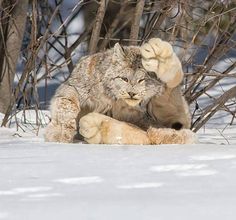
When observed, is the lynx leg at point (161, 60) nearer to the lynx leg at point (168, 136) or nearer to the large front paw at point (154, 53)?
the large front paw at point (154, 53)

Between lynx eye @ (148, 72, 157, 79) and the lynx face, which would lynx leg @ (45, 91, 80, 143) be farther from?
lynx eye @ (148, 72, 157, 79)

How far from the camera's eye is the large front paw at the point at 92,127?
12.5 ft

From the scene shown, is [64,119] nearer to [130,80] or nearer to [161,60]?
[130,80]

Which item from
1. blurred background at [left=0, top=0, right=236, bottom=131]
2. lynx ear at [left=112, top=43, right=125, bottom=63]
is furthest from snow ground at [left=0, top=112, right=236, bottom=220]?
blurred background at [left=0, top=0, right=236, bottom=131]

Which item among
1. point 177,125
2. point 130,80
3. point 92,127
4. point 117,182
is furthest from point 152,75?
point 117,182

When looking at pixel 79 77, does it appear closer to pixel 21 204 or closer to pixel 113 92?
pixel 113 92

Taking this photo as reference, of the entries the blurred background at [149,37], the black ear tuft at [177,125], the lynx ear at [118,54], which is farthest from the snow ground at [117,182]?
the blurred background at [149,37]

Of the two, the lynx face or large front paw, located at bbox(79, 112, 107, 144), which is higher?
the lynx face

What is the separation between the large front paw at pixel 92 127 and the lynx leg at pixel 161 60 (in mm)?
377

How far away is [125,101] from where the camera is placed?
12.9 ft

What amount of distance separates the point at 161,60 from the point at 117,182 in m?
1.20

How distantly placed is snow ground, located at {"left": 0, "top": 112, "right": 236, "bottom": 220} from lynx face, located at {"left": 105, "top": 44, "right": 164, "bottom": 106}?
14.8 inches

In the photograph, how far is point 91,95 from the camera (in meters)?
4.04

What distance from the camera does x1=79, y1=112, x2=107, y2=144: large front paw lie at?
3.81 metres
